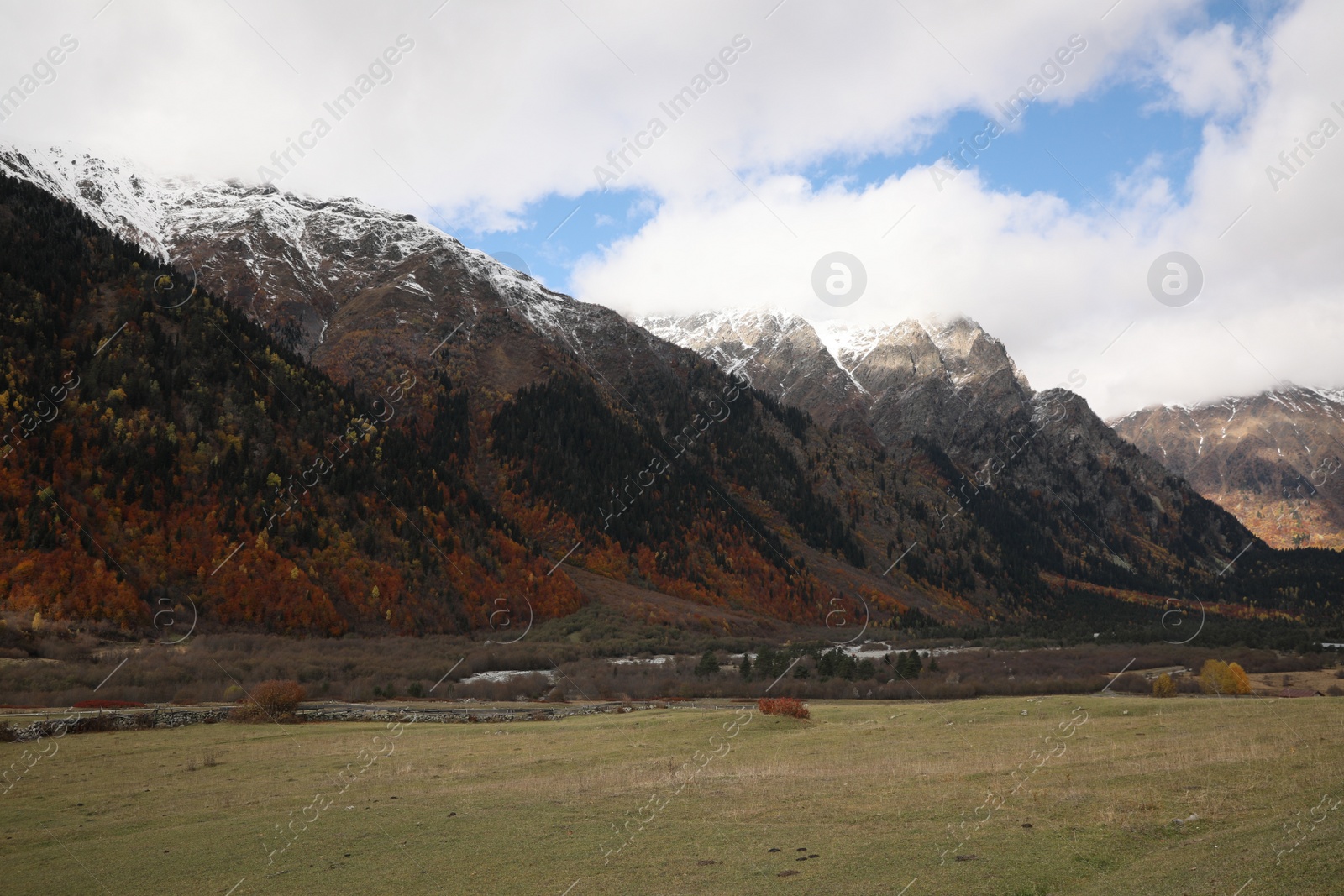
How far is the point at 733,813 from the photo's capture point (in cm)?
1944

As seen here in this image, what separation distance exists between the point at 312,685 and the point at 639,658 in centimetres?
3769

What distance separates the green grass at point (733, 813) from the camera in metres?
13.6

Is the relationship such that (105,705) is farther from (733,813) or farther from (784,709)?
(733,813)

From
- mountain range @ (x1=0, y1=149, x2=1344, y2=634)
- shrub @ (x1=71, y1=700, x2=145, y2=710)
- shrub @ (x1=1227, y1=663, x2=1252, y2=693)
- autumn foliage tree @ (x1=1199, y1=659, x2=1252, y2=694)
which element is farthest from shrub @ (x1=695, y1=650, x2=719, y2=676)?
shrub @ (x1=71, y1=700, x2=145, y2=710)

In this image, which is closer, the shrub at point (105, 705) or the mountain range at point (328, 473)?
the shrub at point (105, 705)

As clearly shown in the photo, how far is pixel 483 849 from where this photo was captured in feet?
55.7

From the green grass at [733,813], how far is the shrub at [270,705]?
972 cm

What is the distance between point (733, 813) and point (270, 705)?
33536mm

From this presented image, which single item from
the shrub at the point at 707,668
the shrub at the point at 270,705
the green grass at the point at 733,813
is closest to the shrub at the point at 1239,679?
the green grass at the point at 733,813

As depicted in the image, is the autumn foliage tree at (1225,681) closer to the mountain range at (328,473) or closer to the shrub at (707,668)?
the shrub at (707,668)

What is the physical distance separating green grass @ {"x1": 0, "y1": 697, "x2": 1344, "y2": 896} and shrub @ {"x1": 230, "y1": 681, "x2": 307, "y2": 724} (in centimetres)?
972

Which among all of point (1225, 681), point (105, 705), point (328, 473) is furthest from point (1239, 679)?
point (328, 473)

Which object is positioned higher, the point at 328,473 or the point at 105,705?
the point at 328,473

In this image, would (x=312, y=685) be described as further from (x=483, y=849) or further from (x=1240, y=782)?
(x=1240, y=782)
